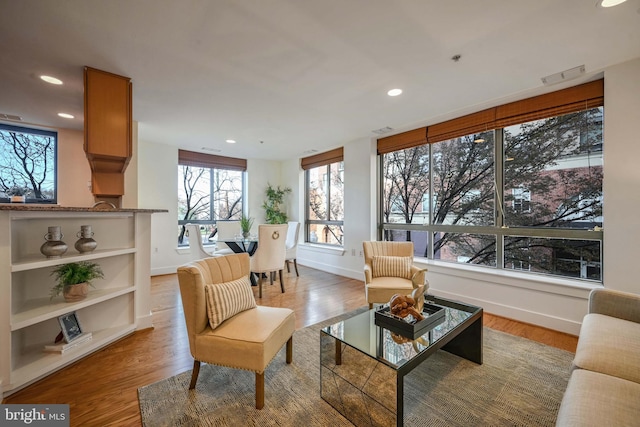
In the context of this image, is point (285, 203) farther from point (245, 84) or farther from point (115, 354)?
point (115, 354)

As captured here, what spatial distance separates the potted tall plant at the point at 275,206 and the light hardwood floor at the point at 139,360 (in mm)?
2682

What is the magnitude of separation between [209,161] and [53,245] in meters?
4.06

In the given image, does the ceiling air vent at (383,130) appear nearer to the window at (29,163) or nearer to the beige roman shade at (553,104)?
the beige roman shade at (553,104)

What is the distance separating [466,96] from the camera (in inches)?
122

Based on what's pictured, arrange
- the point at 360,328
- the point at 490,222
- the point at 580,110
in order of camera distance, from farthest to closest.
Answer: the point at 490,222
the point at 580,110
the point at 360,328

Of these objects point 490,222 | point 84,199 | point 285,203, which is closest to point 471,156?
point 490,222

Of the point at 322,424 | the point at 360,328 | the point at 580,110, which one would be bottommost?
the point at 322,424

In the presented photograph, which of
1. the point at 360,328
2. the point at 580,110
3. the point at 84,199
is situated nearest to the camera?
the point at 360,328

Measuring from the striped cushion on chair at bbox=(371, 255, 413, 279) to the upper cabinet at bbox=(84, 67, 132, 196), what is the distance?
300 cm

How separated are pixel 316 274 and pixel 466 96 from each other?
12.6 ft

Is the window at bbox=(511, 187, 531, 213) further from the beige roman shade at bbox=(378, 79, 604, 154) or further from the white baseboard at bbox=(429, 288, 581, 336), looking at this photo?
the white baseboard at bbox=(429, 288, 581, 336)

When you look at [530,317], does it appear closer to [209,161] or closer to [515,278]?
[515,278]

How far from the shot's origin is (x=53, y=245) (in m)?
2.11

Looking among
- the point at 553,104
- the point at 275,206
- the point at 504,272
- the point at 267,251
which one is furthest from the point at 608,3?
the point at 275,206
